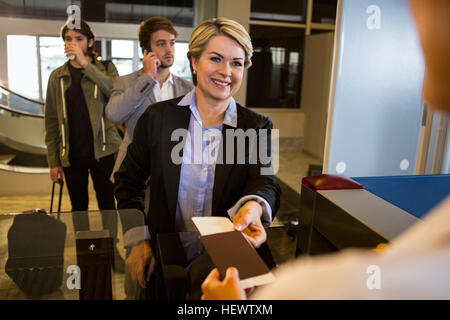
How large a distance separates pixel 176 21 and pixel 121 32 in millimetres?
513

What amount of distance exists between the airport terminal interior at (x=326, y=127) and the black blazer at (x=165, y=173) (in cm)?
16

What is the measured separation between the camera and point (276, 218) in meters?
3.70

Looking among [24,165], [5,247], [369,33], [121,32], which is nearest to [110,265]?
[5,247]

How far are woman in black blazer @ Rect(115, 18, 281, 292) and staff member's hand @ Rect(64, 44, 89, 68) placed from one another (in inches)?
50.1

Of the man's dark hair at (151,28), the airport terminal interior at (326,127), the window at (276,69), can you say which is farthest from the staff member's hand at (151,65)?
the window at (276,69)

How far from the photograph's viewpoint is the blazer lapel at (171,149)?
158cm

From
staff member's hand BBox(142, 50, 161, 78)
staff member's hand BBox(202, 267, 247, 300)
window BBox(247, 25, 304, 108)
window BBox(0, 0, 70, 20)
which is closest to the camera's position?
staff member's hand BBox(202, 267, 247, 300)

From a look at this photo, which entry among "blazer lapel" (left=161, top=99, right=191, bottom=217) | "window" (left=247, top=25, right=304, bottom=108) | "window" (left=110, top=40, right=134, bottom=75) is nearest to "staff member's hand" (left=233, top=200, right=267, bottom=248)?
"blazer lapel" (left=161, top=99, right=191, bottom=217)

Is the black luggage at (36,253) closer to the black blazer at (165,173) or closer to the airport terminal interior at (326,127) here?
the airport terminal interior at (326,127)

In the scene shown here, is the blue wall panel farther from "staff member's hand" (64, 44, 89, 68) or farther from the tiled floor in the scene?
"staff member's hand" (64, 44, 89, 68)

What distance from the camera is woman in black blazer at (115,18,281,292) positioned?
1.58m

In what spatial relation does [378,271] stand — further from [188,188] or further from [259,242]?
[188,188]

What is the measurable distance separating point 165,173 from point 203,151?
0.18 meters

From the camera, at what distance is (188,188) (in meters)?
1.60
